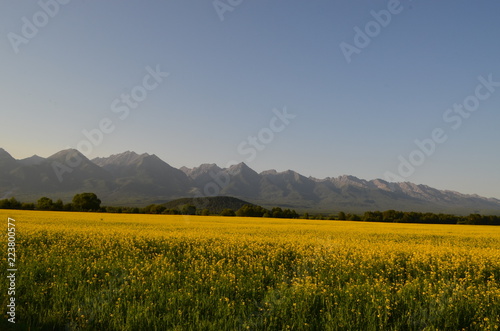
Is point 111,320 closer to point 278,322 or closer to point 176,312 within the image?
point 176,312

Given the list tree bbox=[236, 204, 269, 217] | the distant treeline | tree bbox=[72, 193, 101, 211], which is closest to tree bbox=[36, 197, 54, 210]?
the distant treeline

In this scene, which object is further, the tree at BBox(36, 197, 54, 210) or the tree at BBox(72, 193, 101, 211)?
the tree at BBox(72, 193, 101, 211)

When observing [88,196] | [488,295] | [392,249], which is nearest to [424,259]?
[392,249]

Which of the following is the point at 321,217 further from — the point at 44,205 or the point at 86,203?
the point at 44,205

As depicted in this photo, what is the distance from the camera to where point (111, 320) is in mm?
5660

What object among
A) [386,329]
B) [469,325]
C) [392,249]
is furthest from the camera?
[392,249]

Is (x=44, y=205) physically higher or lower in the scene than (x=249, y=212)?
higher

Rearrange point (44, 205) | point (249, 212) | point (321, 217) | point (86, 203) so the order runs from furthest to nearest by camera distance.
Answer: point (86, 203) → point (249, 212) → point (321, 217) → point (44, 205)

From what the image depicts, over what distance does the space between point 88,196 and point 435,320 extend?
87426 mm

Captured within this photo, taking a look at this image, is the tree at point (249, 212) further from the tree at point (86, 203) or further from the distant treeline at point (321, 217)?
the tree at point (86, 203)

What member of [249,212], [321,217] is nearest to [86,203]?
[249,212]

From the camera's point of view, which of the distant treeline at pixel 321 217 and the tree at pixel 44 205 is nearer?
the distant treeline at pixel 321 217

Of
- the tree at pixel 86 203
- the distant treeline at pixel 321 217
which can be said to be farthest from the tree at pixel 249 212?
the tree at pixel 86 203

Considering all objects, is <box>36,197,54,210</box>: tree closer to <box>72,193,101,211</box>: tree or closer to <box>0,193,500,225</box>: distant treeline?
<box>0,193,500,225</box>: distant treeline
